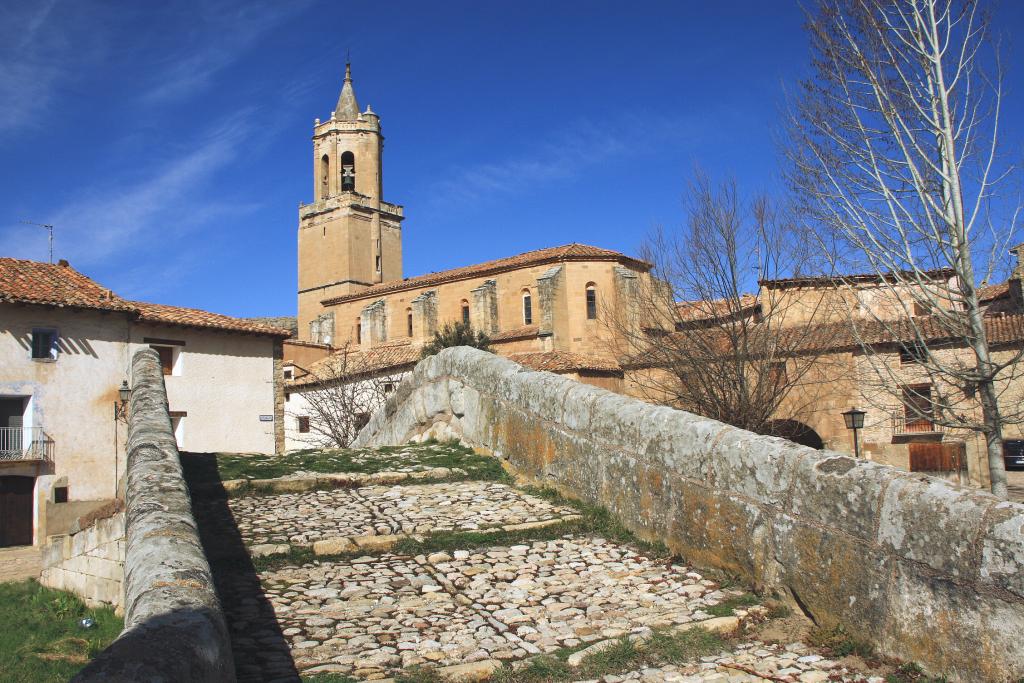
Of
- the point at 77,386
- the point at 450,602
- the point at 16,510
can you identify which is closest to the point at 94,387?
the point at 77,386

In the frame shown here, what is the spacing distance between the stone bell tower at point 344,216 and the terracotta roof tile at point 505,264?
20.8ft

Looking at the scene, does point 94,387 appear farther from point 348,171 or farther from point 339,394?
point 348,171

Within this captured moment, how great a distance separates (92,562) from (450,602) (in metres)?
9.03

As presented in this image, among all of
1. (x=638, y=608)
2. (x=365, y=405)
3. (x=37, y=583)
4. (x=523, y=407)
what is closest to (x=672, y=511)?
(x=638, y=608)

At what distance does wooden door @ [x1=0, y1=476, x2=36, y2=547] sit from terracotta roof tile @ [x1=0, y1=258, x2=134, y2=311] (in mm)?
5227

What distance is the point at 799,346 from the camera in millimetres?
21031

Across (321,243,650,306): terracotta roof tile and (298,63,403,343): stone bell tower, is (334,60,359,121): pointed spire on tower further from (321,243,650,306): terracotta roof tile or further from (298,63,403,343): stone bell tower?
(321,243,650,306): terracotta roof tile

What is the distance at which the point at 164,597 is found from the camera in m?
3.14

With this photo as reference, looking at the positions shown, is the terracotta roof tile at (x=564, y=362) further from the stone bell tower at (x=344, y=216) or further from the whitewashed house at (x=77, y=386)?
the stone bell tower at (x=344, y=216)

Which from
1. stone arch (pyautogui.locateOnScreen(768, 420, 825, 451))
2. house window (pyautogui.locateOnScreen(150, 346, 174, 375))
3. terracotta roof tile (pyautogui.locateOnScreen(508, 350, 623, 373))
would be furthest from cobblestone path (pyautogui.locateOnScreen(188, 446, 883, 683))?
terracotta roof tile (pyautogui.locateOnScreen(508, 350, 623, 373))

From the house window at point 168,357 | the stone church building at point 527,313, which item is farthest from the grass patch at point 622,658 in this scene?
the house window at point 168,357

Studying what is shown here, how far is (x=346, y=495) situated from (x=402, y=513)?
33.9 inches

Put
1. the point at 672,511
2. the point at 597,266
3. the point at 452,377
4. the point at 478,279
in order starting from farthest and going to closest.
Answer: the point at 478,279, the point at 597,266, the point at 452,377, the point at 672,511

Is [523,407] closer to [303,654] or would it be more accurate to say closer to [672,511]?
[672,511]
